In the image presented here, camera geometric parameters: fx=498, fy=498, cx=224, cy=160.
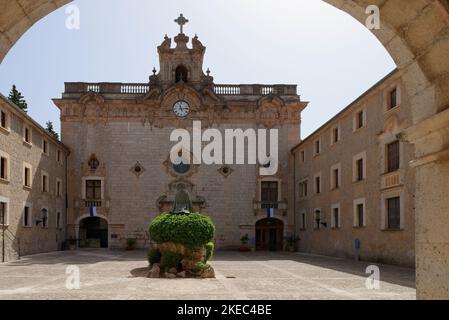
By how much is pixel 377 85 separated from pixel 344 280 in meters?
10.3

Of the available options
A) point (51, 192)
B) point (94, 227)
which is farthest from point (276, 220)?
point (51, 192)

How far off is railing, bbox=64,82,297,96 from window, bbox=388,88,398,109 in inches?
619

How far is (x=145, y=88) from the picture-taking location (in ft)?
121

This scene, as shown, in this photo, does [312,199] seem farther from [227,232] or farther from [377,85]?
[377,85]

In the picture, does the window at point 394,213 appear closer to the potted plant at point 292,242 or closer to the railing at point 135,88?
the potted plant at point 292,242

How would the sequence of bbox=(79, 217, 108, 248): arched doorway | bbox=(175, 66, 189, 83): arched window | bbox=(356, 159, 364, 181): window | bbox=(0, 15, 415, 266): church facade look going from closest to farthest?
Answer: bbox=(356, 159, 364, 181): window
bbox=(0, 15, 415, 266): church facade
bbox=(79, 217, 108, 248): arched doorway
bbox=(175, 66, 189, 83): arched window

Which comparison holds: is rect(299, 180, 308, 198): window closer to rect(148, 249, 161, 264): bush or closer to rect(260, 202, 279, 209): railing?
rect(260, 202, 279, 209): railing

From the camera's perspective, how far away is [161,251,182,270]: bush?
15847 mm

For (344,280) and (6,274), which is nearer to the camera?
(344,280)

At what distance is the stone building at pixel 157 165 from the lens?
3506 centimetres

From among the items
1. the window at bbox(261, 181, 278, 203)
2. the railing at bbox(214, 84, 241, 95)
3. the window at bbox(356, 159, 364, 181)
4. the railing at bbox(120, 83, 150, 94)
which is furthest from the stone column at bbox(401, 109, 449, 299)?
the railing at bbox(120, 83, 150, 94)

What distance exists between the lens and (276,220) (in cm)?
3638

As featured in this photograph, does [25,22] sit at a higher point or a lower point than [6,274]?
higher

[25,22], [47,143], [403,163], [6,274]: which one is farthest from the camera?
[47,143]
